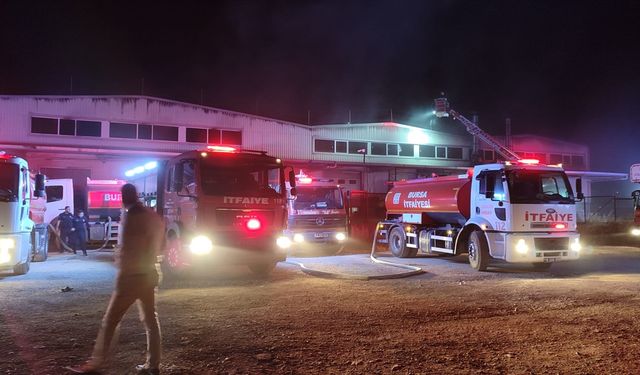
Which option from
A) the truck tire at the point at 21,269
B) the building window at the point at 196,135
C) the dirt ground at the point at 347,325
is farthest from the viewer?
the building window at the point at 196,135

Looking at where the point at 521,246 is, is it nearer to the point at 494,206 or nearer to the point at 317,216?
the point at 494,206

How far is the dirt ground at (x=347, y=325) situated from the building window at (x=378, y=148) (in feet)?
78.8

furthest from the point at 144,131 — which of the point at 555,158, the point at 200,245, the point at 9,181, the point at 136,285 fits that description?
the point at 555,158

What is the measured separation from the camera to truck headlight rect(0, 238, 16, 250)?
418 inches

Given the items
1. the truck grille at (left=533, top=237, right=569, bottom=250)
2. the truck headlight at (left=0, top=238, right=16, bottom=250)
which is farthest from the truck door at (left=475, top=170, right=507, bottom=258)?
the truck headlight at (left=0, top=238, right=16, bottom=250)

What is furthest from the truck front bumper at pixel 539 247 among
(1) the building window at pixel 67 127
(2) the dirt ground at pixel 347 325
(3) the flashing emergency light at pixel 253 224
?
(1) the building window at pixel 67 127

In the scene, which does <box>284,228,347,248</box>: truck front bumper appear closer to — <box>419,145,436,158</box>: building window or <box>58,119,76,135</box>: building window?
<box>58,119,76,135</box>: building window

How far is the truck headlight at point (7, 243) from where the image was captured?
10.6 m

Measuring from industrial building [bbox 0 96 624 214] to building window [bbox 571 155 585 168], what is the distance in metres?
5.88

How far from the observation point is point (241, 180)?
11195 mm

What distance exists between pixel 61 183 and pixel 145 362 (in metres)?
17.6

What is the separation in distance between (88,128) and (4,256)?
63.2 ft

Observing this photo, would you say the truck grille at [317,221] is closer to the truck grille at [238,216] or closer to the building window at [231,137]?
the truck grille at [238,216]

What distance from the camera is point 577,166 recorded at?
42.6 metres
